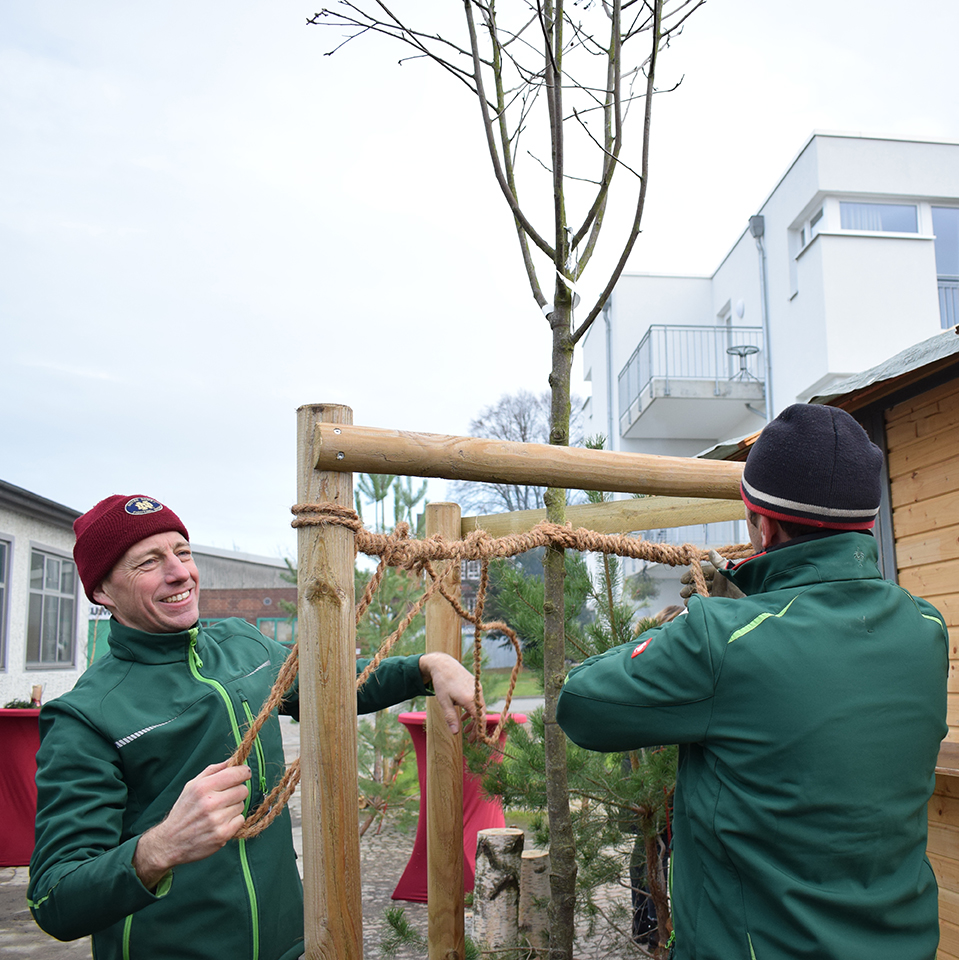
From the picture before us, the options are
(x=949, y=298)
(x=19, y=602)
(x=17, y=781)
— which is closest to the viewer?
(x=17, y=781)

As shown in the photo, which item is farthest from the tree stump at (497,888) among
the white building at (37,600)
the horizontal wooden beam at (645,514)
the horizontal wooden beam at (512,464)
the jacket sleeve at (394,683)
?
the white building at (37,600)

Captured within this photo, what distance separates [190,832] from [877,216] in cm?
1155

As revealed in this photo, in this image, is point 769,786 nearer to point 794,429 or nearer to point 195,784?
point 794,429

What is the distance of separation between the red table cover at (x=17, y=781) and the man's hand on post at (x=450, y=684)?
4.00 meters

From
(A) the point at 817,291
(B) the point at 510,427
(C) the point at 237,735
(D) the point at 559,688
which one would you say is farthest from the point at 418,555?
(B) the point at 510,427

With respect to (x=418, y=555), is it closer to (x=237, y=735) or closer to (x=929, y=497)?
(x=237, y=735)

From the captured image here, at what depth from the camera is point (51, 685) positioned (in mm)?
10047

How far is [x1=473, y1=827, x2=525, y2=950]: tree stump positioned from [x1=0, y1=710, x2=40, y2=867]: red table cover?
304 cm

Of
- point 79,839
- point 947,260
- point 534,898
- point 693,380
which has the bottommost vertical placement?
point 534,898

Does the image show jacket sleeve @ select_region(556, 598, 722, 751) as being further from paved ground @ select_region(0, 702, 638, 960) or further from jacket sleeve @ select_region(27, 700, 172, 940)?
paved ground @ select_region(0, 702, 638, 960)

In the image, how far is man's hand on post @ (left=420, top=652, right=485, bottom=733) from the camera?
1845 millimetres

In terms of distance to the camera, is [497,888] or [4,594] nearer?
[497,888]

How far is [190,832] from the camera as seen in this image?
130 centimetres

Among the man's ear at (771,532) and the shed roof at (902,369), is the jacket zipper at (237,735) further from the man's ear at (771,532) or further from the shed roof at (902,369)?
the shed roof at (902,369)
